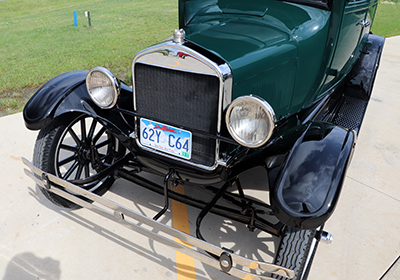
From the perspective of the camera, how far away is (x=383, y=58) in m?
6.86

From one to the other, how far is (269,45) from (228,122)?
69 centimetres

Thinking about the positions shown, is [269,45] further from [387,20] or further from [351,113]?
[387,20]

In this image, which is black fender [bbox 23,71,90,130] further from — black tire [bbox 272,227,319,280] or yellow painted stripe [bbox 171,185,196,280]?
black tire [bbox 272,227,319,280]

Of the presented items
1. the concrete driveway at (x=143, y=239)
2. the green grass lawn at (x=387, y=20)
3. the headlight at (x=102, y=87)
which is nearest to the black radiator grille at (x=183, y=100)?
the headlight at (x=102, y=87)

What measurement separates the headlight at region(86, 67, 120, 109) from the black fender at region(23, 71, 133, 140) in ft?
0.40

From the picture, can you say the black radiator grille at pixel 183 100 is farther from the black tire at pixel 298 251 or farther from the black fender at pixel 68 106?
the black tire at pixel 298 251

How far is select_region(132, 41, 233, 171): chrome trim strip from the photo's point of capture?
1.79m

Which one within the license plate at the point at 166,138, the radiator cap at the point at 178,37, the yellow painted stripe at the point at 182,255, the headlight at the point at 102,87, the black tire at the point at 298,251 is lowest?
the yellow painted stripe at the point at 182,255

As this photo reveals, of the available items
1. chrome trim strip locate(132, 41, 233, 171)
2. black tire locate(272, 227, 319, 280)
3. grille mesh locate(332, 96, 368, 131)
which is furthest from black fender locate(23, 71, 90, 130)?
grille mesh locate(332, 96, 368, 131)

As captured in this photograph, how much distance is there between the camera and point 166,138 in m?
2.08

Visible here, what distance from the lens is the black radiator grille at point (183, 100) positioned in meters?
1.88

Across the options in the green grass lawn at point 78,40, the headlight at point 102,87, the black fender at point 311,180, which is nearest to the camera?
the black fender at point 311,180

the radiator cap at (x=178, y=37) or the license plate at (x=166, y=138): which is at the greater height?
the radiator cap at (x=178, y=37)

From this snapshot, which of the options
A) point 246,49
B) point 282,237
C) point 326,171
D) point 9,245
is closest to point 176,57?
point 246,49
